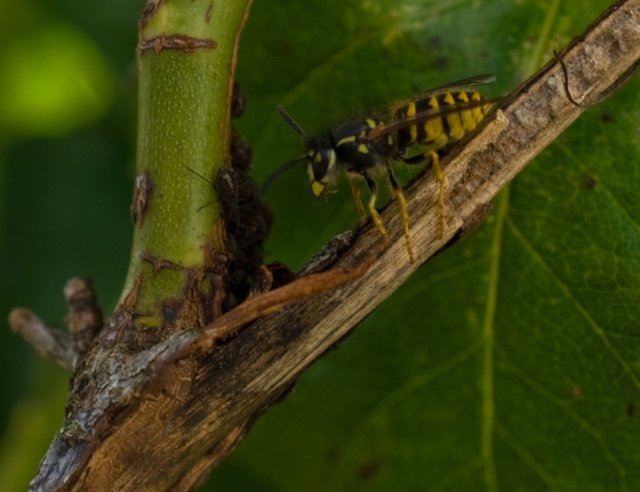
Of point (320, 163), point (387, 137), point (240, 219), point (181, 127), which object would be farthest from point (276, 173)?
point (181, 127)

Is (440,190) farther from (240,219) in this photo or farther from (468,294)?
(468,294)

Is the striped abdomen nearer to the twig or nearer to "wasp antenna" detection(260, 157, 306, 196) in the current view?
"wasp antenna" detection(260, 157, 306, 196)

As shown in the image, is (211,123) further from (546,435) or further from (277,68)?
(546,435)

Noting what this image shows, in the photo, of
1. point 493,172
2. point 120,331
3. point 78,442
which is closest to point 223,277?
point 120,331

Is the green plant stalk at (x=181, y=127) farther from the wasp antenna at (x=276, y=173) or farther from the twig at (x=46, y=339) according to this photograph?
the wasp antenna at (x=276, y=173)

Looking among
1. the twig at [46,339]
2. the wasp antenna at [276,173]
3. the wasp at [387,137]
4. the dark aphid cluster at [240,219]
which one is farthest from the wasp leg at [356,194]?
the twig at [46,339]

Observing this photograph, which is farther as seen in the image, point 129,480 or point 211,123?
point 211,123

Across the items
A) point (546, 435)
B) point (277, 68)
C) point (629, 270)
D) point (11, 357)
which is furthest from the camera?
point (11, 357)
